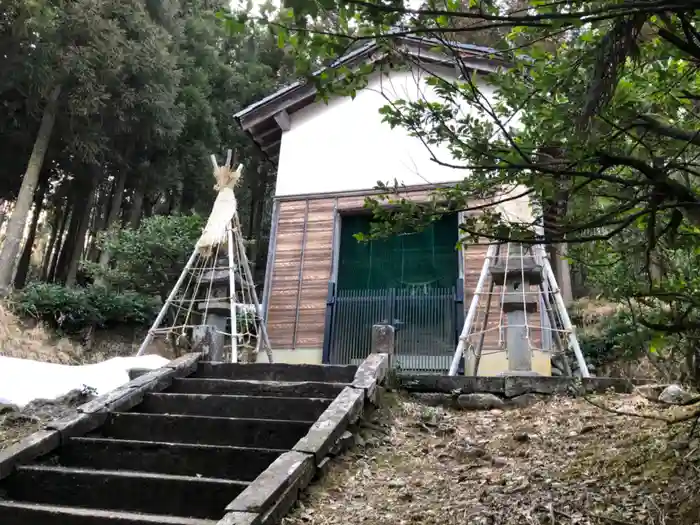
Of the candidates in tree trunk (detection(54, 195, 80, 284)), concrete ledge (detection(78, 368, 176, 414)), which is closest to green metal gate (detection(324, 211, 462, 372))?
concrete ledge (detection(78, 368, 176, 414))

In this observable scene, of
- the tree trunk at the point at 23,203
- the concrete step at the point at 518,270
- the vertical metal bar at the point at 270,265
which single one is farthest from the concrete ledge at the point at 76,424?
the tree trunk at the point at 23,203

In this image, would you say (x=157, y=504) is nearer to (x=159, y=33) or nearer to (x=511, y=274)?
(x=511, y=274)

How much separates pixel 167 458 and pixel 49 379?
2666 millimetres

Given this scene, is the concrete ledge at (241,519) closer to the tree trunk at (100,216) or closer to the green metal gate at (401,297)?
the green metal gate at (401,297)

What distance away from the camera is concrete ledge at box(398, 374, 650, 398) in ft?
16.1

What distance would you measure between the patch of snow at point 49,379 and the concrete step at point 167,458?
160 cm

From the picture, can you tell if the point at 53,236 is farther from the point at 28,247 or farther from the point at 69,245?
the point at 28,247

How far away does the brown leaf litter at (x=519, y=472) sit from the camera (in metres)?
2.91

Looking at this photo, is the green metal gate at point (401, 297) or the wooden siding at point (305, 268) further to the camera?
the wooden siding at point (305, 268)

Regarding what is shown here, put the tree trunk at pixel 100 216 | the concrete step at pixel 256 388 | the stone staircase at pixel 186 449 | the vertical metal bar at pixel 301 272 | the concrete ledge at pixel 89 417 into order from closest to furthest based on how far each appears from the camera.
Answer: the stone staircase at pixel 186 449 → the concrete ledge at pixel 89 417 → the concrete step at pixel 256 388 → the vertical metal bar at pixel 301 272 → the tree trunk at pixel 100 216


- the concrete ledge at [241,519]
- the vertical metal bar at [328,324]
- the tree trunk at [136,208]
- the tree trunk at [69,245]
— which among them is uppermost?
the tree trunk at [136,208]

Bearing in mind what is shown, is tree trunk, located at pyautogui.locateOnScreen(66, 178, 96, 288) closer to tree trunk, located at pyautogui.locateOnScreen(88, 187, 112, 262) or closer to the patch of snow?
tree trunk, located at pyautogui.locateOnScreen(88, 187, 112, 262)

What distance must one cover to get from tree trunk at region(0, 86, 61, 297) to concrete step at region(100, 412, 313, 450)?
7.96 metres

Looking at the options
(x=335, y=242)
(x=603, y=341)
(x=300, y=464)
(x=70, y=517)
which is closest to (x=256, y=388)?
(x=300, y=464)
